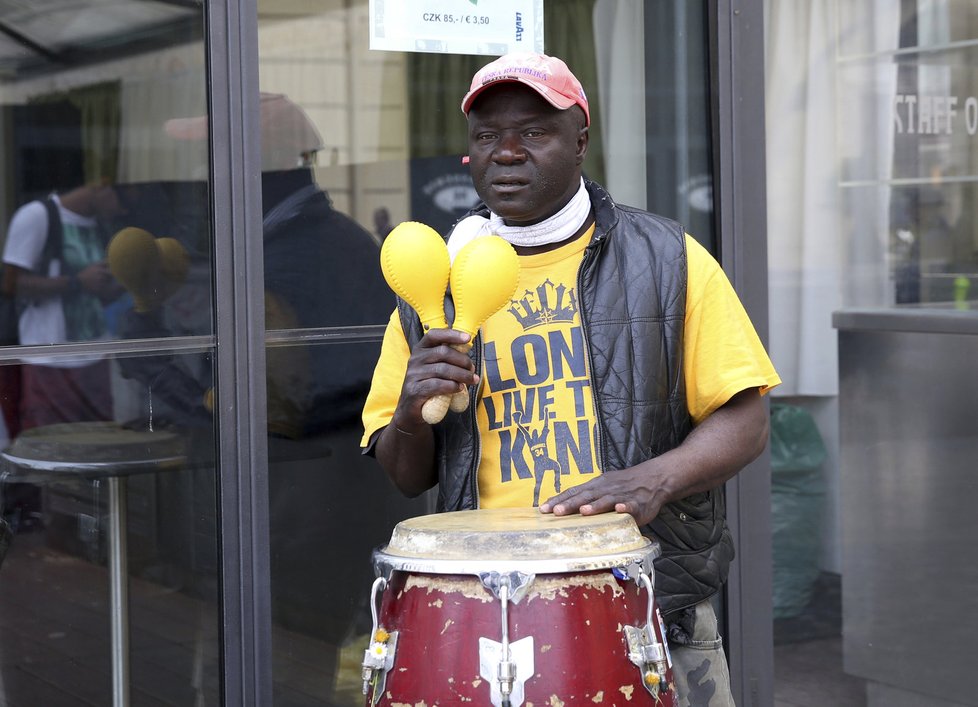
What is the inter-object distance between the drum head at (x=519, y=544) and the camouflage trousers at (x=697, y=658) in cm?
50

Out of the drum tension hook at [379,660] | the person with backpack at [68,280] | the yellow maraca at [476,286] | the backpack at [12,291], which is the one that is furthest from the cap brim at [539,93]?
the backpack at [12,291]

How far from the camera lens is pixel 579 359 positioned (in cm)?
241

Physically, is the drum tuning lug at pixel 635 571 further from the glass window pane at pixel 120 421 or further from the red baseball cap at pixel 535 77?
the glass window pane at pixel 120 421

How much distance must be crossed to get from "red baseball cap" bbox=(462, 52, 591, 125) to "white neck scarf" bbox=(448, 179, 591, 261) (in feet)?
0.63

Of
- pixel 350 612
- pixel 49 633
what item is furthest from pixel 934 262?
pixel 49 633

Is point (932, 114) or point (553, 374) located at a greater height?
point (932, 114)

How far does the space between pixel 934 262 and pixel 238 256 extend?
2244 millimetres

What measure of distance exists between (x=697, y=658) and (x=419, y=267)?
3.15 feet

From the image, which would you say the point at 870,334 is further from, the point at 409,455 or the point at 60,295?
the point at 60,295

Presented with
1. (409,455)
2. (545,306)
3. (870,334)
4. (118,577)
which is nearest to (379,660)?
(409,455)

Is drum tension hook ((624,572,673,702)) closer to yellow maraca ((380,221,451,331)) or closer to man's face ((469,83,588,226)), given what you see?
yellow maraca ((380,221,451,331))

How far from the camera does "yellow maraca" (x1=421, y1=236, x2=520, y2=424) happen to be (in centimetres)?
216

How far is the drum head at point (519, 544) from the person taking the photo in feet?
6.33

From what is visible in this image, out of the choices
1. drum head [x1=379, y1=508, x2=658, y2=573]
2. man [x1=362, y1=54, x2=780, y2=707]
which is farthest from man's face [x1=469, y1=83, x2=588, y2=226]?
drum head [x1=379, y1=508, x2=658, y2=573]
